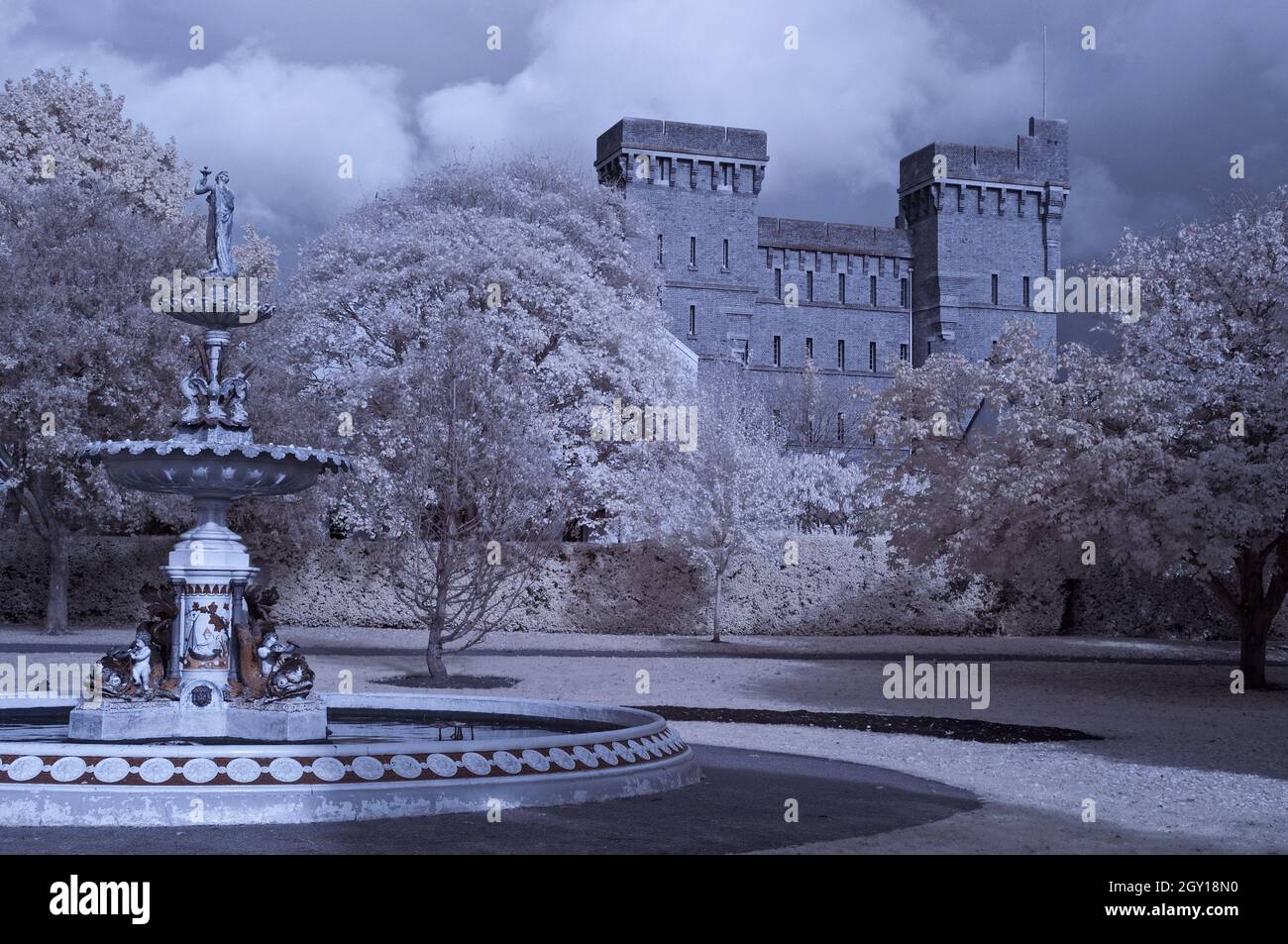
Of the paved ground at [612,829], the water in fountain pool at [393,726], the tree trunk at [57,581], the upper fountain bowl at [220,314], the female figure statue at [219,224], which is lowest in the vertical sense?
the paved ground at [612,829]

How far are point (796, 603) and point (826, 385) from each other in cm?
3969

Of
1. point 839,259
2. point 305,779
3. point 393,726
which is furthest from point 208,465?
point 839,259

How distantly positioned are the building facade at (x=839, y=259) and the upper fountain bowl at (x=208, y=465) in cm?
6063

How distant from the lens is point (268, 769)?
33.5 feet

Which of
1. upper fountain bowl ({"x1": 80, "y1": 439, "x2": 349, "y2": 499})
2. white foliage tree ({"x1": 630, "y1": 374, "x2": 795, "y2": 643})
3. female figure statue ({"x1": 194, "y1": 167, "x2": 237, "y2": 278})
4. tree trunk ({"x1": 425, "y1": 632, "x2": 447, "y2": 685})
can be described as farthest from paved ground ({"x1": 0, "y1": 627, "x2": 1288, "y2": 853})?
female figure statue ({"x1": 194, "y1": 167, "x2": 237, "y2": 278})

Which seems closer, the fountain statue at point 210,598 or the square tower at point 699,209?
the fountain statue at point 210,598

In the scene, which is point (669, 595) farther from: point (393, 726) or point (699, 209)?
point (699, 209)

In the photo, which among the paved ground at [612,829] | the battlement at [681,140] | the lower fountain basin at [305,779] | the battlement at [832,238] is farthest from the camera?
the battlement at [832,238]

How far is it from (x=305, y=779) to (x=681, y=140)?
66889mm

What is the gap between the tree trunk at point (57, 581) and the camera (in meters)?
32.5

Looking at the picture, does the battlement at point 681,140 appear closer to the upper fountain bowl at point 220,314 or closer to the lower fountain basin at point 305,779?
the upper fountain bowl at point 220,314

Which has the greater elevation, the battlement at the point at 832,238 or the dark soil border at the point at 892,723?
the battlement at the point at 832,238

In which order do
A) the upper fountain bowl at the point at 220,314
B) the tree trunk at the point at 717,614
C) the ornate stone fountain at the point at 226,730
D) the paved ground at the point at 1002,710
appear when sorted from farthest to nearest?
the tree trunk at the point at 717,614, the upper fountain bowl at the point at 220,314, the paved ground at the point at 1002,710, the ornate stone fountain at the point at 226,730

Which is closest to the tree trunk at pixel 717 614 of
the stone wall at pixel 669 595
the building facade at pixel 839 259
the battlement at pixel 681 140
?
the stone wall at pixel 669 595
